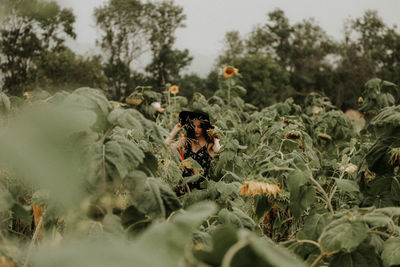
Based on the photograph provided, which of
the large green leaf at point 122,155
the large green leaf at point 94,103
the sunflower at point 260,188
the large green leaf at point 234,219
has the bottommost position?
the large green leaf at point 234,219

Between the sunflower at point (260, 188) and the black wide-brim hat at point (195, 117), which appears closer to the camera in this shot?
the sunflower at point (260, 188)

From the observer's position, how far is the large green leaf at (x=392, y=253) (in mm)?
844

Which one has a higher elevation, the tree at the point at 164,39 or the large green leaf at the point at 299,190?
the tree at the point at 164,39

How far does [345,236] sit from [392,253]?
139mm

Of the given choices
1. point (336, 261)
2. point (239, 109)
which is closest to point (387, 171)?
point (336, 261)

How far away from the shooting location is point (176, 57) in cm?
2627

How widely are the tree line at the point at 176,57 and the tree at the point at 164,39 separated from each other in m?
0.06

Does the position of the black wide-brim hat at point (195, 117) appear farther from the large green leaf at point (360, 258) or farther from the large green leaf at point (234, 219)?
the large green leaf at point (360, 258)

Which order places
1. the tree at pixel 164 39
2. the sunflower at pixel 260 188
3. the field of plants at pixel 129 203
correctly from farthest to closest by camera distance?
1. the tree at pixel 164 39
2. the sunflower at pixel 260 188
3. the field of plants at pixel 129 203

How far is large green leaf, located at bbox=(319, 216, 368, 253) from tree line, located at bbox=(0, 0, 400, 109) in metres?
11.8

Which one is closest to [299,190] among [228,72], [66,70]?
[228,72]

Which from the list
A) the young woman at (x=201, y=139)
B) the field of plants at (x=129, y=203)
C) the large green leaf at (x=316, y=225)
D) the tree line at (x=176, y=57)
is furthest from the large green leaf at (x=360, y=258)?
the tree line at (x=176, y=57)

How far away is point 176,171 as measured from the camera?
55.1 inches

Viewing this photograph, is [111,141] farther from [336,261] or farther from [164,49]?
[164,49]
